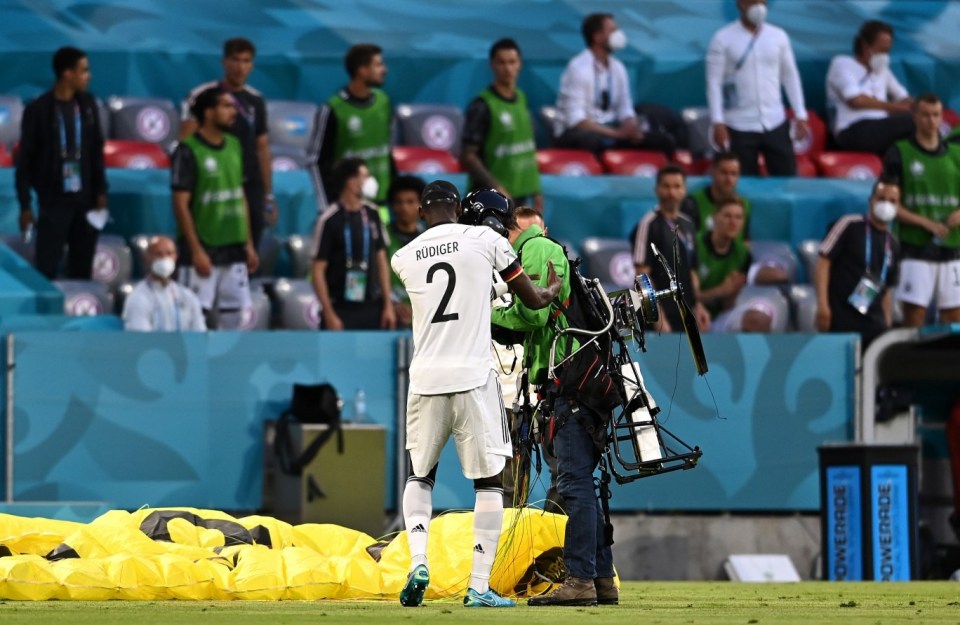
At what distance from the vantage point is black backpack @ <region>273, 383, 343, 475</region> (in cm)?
1370

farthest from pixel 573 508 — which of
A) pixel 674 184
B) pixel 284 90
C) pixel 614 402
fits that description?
pixel 284 90

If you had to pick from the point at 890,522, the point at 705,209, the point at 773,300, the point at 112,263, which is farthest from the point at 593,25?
the point at 890,522

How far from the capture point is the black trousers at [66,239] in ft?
50.4

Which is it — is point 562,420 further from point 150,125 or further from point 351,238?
point 150,125

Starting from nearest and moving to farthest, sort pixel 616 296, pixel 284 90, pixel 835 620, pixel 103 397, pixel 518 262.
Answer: pixel 835 620
pixel 518 262
pixel 616 296
pixel 103 397
pixel 284 90

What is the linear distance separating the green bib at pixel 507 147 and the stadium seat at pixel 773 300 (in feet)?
6.53

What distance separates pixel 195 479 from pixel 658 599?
4919 millimetres

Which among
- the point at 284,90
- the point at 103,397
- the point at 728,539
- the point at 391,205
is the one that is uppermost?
the point at 284,90

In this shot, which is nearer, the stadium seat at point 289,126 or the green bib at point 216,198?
the green bib at point 216,198

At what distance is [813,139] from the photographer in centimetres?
1947

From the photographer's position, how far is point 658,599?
9.93m

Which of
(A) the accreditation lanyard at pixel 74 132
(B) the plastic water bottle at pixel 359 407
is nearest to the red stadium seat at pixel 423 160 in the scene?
(A) the accreditation lanyard at pixel 74 132

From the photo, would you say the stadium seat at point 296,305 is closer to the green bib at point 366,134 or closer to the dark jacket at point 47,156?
the green bib at point 366,134

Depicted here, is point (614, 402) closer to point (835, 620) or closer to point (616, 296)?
point (616, 296)
